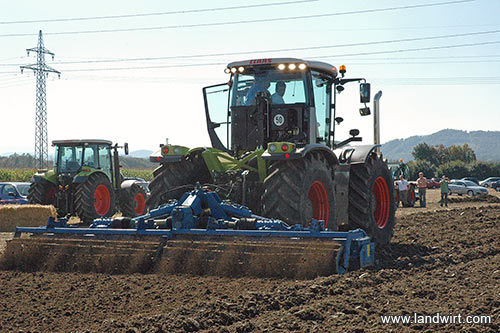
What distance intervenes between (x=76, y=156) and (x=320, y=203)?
1015 cm

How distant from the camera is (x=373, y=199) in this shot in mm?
9906

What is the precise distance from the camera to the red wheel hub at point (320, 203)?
28.3 ft

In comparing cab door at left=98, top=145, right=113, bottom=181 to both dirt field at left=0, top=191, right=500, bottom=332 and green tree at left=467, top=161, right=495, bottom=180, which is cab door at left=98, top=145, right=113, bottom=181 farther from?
green tree at left=467, top=161, right=495, bottom=180

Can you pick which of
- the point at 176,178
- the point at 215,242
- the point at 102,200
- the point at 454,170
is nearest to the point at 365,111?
the point at 176,178

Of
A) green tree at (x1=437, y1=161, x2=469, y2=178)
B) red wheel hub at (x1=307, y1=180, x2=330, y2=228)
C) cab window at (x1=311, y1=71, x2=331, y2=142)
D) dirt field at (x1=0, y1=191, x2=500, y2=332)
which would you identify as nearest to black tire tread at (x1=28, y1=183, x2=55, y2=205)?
dirt field at (x1=0, y1=191, x2=500, y2=332)

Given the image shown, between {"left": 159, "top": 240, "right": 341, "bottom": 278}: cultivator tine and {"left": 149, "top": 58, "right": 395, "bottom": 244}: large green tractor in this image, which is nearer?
{"left": 159, "top": 240, "right": 341, "bottom": 278}: cultivator tine

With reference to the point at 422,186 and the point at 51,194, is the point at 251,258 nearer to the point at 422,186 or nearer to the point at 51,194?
the point at 51,194

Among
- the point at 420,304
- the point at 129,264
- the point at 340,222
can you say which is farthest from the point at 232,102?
the point at 420,304

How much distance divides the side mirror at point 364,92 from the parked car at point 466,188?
108 feet

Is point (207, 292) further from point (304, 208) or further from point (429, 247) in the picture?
point (429, 247)

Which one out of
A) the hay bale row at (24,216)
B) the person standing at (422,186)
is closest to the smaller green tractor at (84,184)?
the hay bale row at (24,216)

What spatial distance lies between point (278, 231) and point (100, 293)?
1.98m

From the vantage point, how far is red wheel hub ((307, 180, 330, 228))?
8617mm

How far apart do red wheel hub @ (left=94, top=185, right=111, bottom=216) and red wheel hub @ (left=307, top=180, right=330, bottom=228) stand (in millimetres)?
9505
